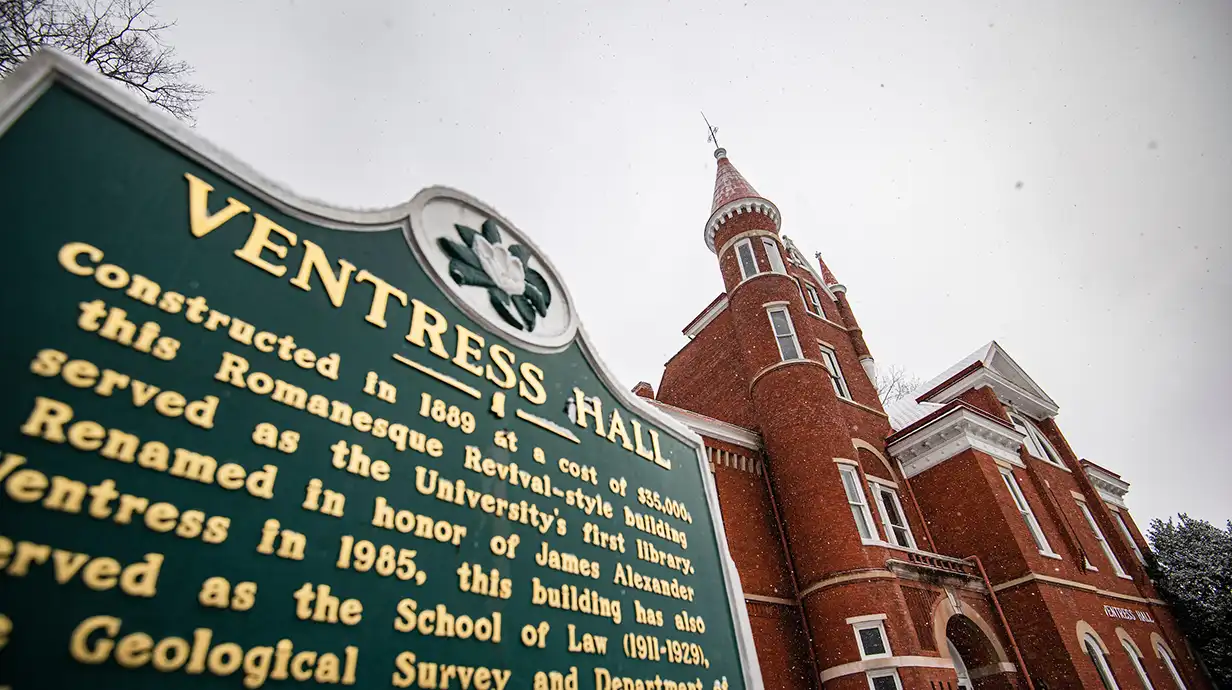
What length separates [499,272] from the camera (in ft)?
13.6

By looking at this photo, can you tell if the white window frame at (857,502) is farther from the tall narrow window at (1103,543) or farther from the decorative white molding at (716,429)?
the tall narrow window at (1103,543)

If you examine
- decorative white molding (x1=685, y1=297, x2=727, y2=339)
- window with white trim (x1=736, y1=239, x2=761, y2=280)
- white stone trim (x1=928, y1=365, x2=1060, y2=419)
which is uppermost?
window with white trim (x1=736, y1=239, x2=761, y2=280)

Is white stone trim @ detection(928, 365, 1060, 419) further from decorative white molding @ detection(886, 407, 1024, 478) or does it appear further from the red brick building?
decorative white molding @ detection(886, 407, 1024, 478)

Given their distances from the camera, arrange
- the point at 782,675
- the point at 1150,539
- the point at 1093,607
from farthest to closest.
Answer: the point at 1150,539
the point at 1093,607
the point at 782,675

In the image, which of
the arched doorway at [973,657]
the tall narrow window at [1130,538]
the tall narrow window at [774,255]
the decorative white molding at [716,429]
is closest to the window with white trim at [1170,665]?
the tall narrow window at [1130,538]

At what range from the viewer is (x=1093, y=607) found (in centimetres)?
1470

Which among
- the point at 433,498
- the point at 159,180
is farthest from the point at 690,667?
the point at 159,180

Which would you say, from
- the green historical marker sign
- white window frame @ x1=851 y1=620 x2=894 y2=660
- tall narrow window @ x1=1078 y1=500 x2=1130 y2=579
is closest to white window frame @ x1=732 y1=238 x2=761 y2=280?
white window frame @ x1=851 y1=620 x2=894 y2=660

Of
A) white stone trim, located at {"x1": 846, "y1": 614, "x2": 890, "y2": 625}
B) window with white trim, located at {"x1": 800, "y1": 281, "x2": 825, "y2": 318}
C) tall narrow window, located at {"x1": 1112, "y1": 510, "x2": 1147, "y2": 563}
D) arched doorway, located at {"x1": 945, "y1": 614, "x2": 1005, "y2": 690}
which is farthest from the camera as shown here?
tall narrow window, located at {"x1": 1112, "y1": 510, "x2": 1147, "y2": 563}

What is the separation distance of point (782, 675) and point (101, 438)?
1231 cm

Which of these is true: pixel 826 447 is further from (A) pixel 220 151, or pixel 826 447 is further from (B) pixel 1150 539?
(B) pixel 1150 539

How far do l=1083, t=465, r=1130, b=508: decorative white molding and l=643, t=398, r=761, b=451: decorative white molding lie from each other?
1713 centimetres

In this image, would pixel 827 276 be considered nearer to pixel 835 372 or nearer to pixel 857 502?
pixel 835 372

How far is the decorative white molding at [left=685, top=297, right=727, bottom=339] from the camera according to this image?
61.1 ft
